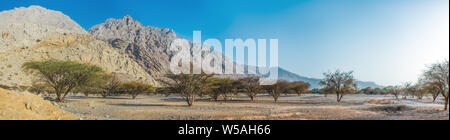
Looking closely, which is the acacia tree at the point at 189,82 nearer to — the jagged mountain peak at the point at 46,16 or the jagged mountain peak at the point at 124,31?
the jagged mountain peak at the point at 46,16

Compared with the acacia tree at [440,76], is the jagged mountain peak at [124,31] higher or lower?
higher

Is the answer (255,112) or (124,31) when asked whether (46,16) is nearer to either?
(124,31)

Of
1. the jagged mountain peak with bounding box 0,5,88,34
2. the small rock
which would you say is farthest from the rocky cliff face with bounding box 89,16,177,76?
the small rock

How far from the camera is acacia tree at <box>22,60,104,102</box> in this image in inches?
850

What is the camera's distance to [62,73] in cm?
2269

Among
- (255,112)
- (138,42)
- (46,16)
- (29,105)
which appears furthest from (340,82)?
(46,16)

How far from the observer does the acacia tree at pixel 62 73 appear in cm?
2159

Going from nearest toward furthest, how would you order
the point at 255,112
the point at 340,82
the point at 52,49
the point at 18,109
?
1. the point at 18,109
2. the point at 255,112
3. the point at 340,82
4. the point at 52,49

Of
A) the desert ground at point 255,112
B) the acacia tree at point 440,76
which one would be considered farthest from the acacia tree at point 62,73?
the acacia tree at point 440,76

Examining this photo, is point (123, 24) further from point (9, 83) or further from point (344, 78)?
point (344, 78)

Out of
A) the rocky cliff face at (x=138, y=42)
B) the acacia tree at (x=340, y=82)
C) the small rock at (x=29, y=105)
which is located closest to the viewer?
the small rock at (x=29, y=105)

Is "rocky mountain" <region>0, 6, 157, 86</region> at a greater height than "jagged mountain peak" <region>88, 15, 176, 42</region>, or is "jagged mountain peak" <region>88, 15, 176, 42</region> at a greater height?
"jagged mountain peak" <region>88, 15, 176, 42</region>

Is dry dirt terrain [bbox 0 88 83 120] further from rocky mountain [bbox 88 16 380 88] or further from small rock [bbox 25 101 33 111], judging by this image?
rocky mountain [bbox 88 16 380 88]

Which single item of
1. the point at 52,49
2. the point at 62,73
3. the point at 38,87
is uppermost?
the point at 52,49
